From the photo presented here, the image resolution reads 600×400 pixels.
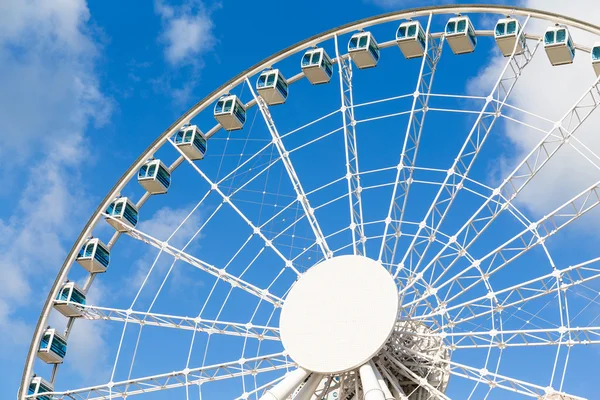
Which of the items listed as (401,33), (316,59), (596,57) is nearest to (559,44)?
(596,57)

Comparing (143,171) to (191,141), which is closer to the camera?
(191,141)

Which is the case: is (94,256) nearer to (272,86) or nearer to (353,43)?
(272,86)

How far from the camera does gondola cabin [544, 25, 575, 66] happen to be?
36.3 metres

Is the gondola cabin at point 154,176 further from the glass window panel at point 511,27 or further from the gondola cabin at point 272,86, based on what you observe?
the glass window panel at point 511,27

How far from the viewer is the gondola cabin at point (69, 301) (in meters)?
41.2

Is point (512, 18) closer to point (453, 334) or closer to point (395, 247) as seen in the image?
point (395, 247)

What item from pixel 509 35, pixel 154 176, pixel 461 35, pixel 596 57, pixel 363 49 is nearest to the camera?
pixel 596 57

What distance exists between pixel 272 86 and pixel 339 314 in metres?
10.7

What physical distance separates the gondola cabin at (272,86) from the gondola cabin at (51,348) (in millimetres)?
12117

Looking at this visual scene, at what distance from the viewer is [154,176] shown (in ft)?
137

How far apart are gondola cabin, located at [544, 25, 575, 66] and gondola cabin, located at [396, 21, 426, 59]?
191 inches

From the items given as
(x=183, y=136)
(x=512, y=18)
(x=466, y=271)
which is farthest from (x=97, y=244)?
(x=512, y=18)

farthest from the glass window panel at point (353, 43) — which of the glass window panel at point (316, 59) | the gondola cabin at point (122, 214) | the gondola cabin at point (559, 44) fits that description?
the gondola cabin at point (122, 214)

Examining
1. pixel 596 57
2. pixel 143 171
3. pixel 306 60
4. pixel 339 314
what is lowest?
pixel 339 314
